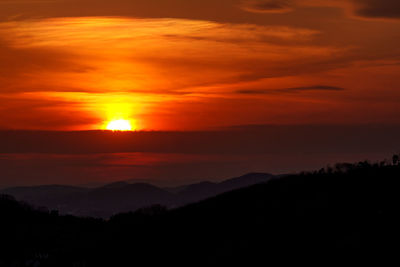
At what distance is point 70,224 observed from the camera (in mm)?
49125

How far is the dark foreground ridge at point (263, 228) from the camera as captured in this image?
2373cm

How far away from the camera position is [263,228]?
26641mm

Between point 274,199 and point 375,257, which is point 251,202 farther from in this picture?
point 375,257

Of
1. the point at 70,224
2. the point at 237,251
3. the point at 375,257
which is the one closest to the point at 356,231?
the point at 375,257

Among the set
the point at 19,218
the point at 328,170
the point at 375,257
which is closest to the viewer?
the point at 375,257

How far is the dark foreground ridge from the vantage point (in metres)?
23.7

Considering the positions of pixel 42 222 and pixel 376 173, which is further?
pixel 42 222

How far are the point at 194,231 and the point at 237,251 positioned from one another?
5.11 meters

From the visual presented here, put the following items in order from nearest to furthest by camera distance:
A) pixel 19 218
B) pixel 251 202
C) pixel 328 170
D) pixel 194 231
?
pixel 194 231 < pixel 251 202 < pixel 328 170 < pixel 19 218

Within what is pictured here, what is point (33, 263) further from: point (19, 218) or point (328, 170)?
point (19, 218)

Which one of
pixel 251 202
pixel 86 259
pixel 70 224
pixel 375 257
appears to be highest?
pixel 70 224

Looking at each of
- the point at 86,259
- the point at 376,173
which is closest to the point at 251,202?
the point at 376,173

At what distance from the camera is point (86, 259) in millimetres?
30219

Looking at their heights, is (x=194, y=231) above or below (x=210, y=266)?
above
